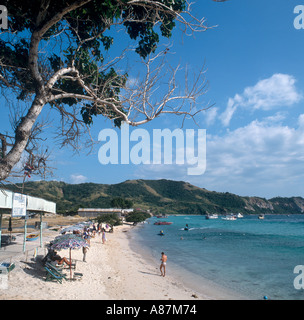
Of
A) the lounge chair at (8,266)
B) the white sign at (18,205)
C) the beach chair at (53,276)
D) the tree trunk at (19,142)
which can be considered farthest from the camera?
the white sign at (18,205)

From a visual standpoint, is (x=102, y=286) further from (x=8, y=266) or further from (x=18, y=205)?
(x=18, y=205)

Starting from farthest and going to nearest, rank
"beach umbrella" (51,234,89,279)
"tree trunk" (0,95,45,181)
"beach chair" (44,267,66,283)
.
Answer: "beach umbrella" (51,234,89,279)
"beach chair" (44,267,66,283)
"tree trunk" (0,95,45,181)

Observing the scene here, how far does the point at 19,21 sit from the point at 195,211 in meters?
181

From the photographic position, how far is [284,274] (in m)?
17.2

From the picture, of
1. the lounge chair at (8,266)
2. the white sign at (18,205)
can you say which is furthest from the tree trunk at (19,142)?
the white sign at (18,205)

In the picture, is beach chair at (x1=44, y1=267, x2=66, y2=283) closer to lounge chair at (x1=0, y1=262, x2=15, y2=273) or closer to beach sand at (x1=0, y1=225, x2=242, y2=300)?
beach sand at (x1=0, y1=225, x2=242, y2=300)

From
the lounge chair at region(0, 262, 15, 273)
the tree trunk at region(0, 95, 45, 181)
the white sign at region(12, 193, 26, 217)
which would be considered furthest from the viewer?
the white sign at region(12, 193, 26, 217)

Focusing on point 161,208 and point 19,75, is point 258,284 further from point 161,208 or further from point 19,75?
point 161,208

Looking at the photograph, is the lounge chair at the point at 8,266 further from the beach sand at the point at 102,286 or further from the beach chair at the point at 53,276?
the beach chair at the point at 53,276

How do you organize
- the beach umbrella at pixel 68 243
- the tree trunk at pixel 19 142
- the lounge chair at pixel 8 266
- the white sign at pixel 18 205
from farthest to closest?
the beach umbrella at pixel 68 243 → the white sign at pixel 18 205 → the lounge chair at pixel 8 266 → the tree trunk at pixel 19 142

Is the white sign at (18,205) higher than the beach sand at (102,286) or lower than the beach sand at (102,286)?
higher

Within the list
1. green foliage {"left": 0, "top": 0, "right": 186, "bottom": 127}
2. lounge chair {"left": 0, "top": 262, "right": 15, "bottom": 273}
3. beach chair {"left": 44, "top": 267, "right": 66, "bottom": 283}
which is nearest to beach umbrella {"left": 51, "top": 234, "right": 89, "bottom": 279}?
beach chair {"left": 44, "top": 267, "right": 66, "bottom": 283}

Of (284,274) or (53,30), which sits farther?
(284,274)
